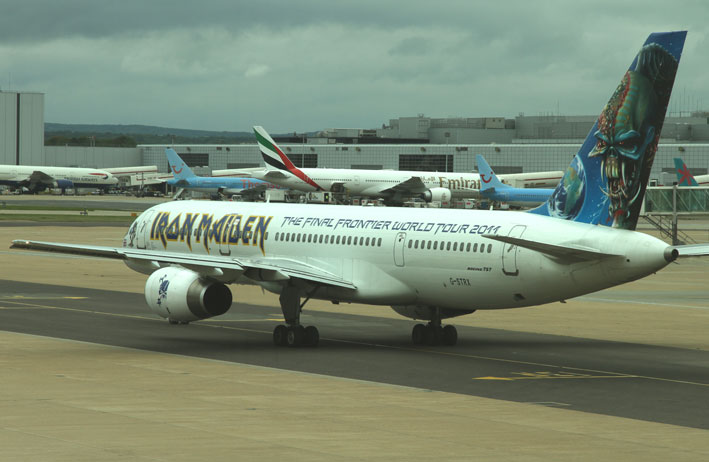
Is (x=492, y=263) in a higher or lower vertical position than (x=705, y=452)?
higher

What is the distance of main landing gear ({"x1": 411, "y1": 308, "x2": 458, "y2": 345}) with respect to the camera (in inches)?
1287

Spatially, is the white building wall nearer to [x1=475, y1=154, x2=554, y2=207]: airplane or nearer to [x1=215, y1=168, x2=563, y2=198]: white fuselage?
[x1=215, y1=168, x2=563, y2=198]: white fuselage

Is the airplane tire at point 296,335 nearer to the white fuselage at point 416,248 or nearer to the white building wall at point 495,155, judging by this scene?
the white fuselage at point 416,248

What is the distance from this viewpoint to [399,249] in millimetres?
31484

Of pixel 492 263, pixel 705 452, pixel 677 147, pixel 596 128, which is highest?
pixel 677 147

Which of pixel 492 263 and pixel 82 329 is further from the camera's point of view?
pixel 82 329

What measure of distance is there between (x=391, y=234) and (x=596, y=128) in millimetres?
6483

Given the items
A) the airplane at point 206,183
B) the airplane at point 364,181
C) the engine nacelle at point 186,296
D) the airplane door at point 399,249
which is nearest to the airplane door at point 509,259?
the airplane door at point 399,249

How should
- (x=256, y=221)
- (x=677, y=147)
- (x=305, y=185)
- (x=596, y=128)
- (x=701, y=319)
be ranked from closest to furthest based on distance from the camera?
1. (x=596, y=128)
2. (x=256, y=221)
3. (x=701, y=319)
4. (x=305, y=185)
5. (x=677, y=147)

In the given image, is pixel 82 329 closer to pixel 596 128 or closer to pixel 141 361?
pixel 141 361

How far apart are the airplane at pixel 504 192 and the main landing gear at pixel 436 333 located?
92.4m

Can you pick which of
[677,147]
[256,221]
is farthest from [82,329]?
[677,147]

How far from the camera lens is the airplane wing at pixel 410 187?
5005 inches

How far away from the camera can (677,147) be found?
159 metres
